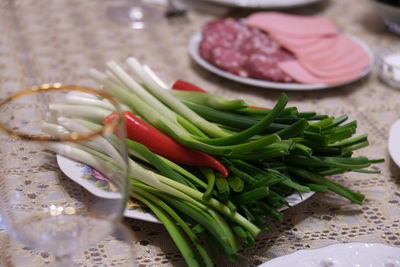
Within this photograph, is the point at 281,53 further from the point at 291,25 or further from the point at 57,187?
the point at 57,187

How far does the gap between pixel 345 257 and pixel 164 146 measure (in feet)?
0.94

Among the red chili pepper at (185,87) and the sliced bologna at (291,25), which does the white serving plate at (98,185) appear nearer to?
the red chili pepper at (185,87)

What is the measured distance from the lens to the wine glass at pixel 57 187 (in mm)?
568

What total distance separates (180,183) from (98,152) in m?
0.17

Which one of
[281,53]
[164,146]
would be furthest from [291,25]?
[164,146]

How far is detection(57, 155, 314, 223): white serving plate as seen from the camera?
60 cm

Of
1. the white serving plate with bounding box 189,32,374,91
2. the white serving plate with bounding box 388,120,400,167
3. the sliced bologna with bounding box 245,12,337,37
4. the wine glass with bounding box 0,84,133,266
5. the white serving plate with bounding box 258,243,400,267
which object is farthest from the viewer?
the sliced bologna with bounding box 245,12,337,37

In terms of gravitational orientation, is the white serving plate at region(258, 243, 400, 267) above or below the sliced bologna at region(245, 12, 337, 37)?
below

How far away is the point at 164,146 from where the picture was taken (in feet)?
2.63

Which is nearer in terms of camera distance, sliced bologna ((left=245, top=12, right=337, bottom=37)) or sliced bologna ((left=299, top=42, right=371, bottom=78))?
sliced bologna ((left=299, top=42, right=371, bottom=78))

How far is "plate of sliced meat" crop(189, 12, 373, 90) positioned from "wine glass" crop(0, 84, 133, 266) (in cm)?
62

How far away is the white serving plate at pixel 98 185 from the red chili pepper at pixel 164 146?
86mm

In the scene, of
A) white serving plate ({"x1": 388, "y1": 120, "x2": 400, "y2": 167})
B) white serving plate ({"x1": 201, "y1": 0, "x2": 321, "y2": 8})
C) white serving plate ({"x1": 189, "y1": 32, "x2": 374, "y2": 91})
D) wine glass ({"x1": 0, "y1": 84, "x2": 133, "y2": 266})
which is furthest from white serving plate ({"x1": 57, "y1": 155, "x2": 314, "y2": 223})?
white serving plate ({"x1": 201, "y1": 0, "x2": 321, "y2": 8})

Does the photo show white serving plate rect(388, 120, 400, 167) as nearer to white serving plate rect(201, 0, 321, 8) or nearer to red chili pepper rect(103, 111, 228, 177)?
red chili pepper rect(103, 111, 228, 177)
